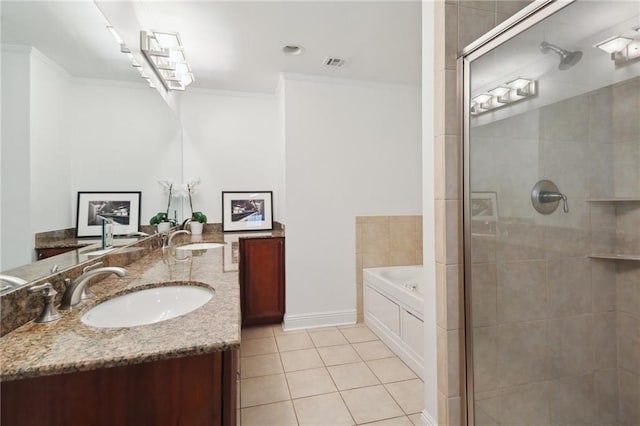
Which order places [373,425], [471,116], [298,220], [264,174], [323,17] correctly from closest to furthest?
[471,116] → [373,425] → [323,17] → [298,220] → [264,174]

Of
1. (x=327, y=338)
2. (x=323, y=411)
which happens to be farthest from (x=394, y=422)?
(x=327, y=338)

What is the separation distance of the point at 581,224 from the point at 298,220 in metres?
2.15

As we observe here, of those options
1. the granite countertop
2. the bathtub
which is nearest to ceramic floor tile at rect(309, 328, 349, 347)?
the bathtub

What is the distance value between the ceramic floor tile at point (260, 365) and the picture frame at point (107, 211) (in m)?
1.30

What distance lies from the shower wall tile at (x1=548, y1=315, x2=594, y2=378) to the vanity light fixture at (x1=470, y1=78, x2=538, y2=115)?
3.93 feet

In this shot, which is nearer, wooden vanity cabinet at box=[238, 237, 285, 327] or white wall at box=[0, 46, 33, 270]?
white wall at box=[0, 46, 33, 270]

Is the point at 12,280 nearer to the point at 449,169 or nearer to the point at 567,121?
the point at 449,169

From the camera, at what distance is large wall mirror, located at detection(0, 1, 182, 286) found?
84 cm

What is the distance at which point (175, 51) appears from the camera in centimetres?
222

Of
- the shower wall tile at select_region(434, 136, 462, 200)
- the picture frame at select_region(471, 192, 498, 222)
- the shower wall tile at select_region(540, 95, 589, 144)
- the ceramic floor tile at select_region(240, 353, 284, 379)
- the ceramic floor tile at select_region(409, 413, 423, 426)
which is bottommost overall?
the ceramic floor tile at select_region(409, 413, 423, 426)

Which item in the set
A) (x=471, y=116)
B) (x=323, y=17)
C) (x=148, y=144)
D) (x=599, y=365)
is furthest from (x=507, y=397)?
(x=148, y=144)

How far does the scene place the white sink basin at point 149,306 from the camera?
1115 millimetres

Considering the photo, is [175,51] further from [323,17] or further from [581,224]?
[581,224]

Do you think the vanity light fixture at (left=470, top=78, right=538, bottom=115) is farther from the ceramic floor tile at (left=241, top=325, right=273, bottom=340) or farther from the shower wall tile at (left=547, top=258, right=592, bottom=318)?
the ceramic floor tile at (left=241, top=325, right=273, bottom=340)
